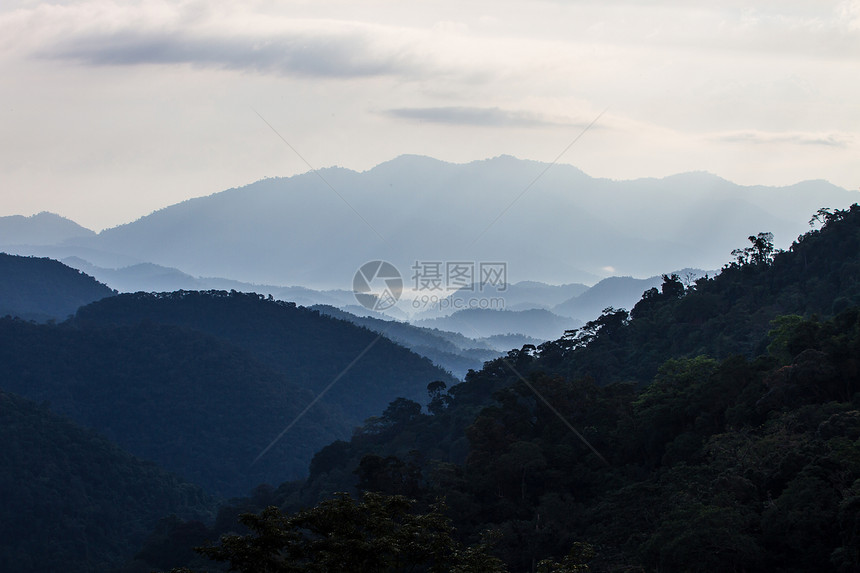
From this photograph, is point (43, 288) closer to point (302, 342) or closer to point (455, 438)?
point (302, 342)

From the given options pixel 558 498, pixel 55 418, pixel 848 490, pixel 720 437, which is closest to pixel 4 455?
pixel 55 418

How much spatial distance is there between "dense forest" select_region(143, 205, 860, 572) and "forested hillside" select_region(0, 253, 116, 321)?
82011 millimetres

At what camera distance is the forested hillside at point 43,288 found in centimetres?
12144

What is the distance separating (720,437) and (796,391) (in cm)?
255

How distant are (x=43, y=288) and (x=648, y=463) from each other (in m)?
115

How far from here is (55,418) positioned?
201 feet

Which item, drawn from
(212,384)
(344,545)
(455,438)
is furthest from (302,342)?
(344,545)

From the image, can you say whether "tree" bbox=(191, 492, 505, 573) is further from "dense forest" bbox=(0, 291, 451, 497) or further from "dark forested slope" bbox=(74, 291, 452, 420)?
"dark forested slope" bbox=(74, 291, 452, 420)

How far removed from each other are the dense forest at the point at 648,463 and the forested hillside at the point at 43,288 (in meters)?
82.0

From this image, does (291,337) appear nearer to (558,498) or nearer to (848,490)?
(558,498)

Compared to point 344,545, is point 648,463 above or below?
below

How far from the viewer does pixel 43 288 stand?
12731cm

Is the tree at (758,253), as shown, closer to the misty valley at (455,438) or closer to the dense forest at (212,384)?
→ the misty valley at (455,438)

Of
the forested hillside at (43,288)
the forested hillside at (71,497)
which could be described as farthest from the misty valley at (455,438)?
the forested hillside at (43,288)
